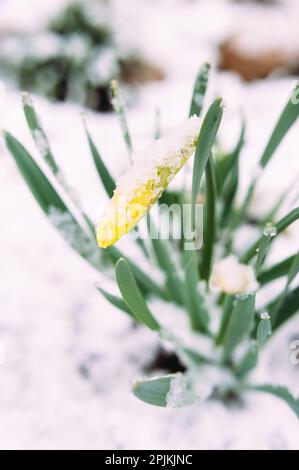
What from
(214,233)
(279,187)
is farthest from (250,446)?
(279,187)

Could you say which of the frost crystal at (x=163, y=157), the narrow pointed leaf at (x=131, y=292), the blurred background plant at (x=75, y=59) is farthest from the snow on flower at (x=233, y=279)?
the blurred background plant at (x=75, y=59)

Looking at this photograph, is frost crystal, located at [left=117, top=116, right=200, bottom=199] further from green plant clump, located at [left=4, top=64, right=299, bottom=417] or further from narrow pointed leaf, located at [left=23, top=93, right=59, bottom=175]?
narrow pointed leaf, located at [left=23, top=93, right=59, bottom=175]

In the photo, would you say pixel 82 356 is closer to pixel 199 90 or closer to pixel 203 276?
pixel 203 276

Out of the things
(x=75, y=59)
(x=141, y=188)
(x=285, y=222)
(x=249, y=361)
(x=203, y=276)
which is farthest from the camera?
(x=75, y=59)

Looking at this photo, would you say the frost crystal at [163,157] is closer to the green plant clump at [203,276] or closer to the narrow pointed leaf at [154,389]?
the green plant clump at [203,276]

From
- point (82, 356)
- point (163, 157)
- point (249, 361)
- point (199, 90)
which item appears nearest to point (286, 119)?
point (199, 90)

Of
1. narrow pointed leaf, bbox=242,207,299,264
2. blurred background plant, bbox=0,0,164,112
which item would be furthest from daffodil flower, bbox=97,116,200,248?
blurred background plant, bbox=0,0,164,112

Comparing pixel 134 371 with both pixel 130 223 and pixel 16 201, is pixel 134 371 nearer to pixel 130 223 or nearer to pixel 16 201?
pixel 130 223
